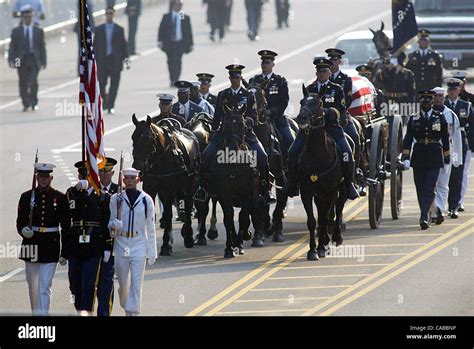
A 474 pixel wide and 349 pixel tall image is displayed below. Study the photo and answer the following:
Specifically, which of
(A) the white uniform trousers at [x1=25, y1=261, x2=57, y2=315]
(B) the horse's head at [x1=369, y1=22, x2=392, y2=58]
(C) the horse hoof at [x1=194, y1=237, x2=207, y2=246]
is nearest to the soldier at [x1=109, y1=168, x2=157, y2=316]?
(A) the white uniform trousers at [x1=25, y1=261, x2=57, y2=315]

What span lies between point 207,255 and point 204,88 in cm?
543

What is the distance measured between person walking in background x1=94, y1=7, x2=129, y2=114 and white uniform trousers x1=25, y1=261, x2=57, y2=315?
71.7ft

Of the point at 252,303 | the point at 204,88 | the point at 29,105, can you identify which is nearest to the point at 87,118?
the point at 252,303

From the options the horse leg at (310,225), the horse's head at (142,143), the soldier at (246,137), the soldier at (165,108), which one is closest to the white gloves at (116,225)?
the horse's head at (142,143)

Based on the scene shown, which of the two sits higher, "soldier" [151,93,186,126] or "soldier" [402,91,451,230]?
"soldier" [151,93,186,126]

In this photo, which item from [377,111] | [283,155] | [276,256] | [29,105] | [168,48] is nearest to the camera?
[276,256]

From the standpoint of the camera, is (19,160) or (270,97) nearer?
(270,97)

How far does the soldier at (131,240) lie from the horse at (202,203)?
542 centimetres

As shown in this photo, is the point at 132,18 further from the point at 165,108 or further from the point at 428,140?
the point at 428,140

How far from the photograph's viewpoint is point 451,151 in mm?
28312

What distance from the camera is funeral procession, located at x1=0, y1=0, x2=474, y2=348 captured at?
810 inches

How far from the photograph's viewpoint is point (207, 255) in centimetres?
2555

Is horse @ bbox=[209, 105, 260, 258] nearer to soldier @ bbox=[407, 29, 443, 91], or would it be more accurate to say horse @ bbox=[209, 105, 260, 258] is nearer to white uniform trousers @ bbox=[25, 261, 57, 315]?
white uniform trousers @ bbox=[25, 261, 57, 315]

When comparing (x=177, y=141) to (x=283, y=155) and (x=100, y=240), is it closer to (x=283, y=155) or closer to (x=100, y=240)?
(x=283, y=155)
